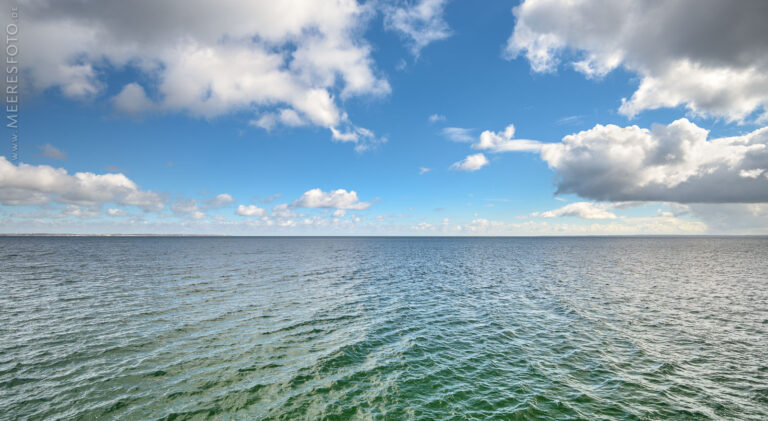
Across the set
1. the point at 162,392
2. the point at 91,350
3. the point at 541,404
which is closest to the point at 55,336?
the point at 91,350

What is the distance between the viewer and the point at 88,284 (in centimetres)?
4200

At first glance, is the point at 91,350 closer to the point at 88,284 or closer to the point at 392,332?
the point at 392,332

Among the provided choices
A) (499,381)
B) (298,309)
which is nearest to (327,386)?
(499,381)

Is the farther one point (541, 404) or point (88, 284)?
point (88, 284)

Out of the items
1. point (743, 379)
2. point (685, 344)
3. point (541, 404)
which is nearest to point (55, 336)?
point (541, 404)

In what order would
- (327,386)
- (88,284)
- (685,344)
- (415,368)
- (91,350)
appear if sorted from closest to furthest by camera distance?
(327,386) → (415,368) → (91,350) → (685,344) → (88,284)

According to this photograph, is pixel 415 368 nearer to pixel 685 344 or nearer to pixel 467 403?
pixel 467 403

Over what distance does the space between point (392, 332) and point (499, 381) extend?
9.87 metres

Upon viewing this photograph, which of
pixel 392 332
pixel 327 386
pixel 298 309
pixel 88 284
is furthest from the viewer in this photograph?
pixel 88 284

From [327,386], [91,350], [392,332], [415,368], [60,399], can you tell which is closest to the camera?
[60,399]

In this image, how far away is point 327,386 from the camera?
15820 millimetres

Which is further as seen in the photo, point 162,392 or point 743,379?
point 743,379

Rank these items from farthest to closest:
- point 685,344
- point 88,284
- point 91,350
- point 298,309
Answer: point 88,284 < point 298,309 < point 685,344 < point 91,350

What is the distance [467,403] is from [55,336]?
95.8ft
